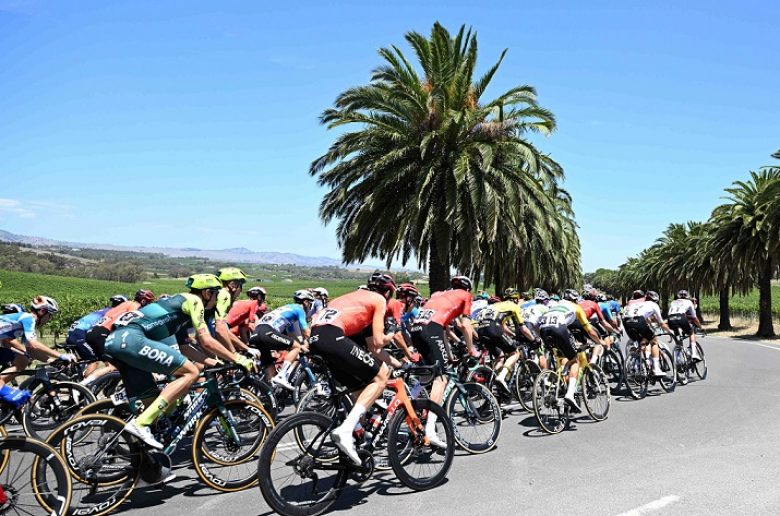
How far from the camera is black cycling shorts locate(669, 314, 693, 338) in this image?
12.7 metres

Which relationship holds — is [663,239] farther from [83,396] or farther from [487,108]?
[83,396]

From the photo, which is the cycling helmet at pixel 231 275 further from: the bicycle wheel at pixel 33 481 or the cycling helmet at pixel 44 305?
the bicycle wheel at pixel 33 481

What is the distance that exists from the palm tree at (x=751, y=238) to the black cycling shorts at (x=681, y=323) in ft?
62.2

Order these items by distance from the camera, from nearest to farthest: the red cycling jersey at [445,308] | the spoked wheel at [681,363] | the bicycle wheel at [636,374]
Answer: the red cycling jersey at [445,308], the bicycle wheel at [636,374], the spoked wheel at [681,363]

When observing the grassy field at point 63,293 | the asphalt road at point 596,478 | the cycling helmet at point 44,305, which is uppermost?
the cycling helmet at point 44,305

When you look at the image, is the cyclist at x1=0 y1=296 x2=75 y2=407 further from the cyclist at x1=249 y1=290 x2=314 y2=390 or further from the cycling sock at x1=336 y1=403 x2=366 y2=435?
the cycling sock at x1=336 y1=403 x2=366 y2=435

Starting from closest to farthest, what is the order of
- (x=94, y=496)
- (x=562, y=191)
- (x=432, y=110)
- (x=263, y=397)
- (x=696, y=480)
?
(x=94, y=496), (x=696, y=480), (x=263, y=397), (x=432, y=110), (x=562, y=191)

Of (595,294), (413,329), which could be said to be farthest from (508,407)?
(595,294)

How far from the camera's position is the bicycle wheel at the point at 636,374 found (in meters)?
10.9

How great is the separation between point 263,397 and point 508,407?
416cm

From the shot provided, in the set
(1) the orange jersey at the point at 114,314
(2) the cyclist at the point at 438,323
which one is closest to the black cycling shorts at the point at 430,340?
(2) the cyclist at the point at 438,323

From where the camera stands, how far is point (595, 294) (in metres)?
12.0

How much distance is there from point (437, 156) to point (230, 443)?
1458 centimetres

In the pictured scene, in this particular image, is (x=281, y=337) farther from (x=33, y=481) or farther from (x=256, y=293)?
(x=33, y=481)
